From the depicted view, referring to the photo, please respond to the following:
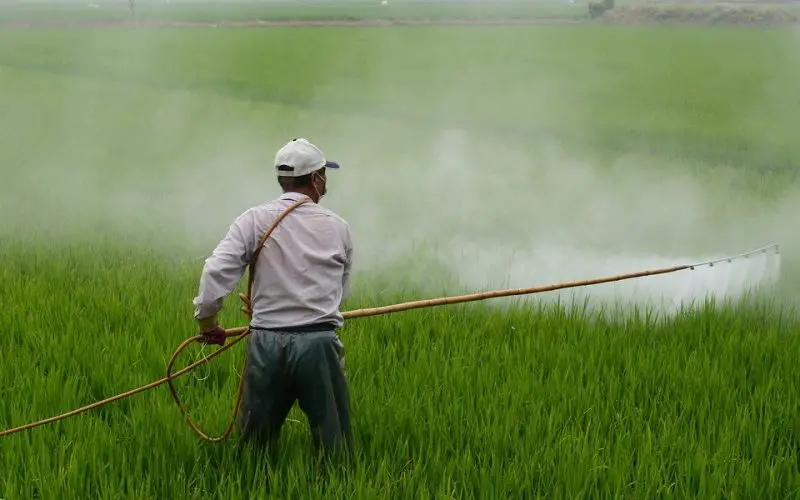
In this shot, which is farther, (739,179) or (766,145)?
(766,145)

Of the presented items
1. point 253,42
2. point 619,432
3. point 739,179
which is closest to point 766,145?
point 739,179

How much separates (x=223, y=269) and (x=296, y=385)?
42 centimetres

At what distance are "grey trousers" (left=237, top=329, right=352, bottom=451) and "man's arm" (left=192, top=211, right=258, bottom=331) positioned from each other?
163 millimetres

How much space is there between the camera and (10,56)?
21.0 metres

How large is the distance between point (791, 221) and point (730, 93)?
17.5 ft

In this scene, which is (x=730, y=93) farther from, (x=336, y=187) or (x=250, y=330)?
(x=250, y=330)

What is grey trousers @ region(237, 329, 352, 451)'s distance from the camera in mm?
2799

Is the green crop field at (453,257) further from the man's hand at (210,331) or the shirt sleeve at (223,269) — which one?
the shirt sleeve at (223,269)

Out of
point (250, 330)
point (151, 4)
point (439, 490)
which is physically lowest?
point (439, 490)

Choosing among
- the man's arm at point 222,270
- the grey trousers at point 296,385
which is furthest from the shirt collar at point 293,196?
the grey trousers at point 296,385

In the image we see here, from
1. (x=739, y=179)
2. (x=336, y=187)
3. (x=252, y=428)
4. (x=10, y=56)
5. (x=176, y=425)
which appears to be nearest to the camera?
(x=252, y=428)

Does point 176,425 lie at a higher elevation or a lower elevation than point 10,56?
lower

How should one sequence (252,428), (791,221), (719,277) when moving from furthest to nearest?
1. (791,221)
2. (719,277)
3. (252,428)

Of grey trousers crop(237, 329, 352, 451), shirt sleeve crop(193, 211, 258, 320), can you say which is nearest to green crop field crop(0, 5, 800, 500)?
grey trousers crop(237, 329, 352, 451)
